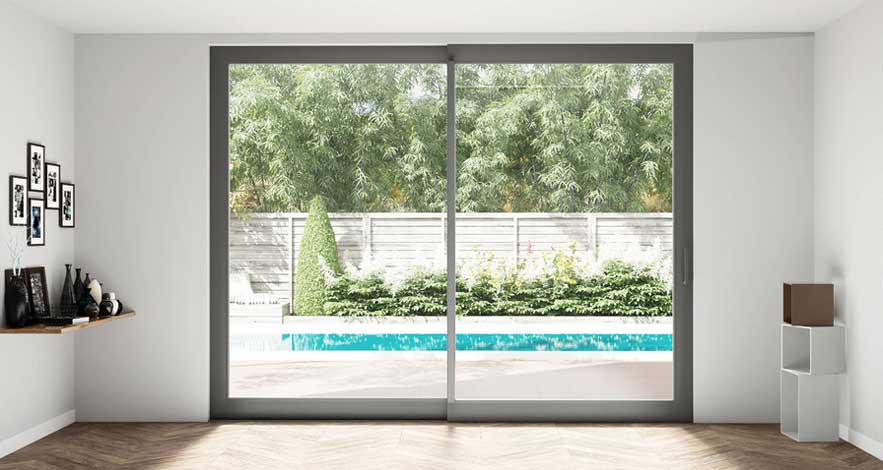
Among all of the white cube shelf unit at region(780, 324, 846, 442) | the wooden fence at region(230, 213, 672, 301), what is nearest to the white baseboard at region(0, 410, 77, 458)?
the wooden fence at region(230, 213, 672, 301)

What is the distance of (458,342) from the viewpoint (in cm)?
827

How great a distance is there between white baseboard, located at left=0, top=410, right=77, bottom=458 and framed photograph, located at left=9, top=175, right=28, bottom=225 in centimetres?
130

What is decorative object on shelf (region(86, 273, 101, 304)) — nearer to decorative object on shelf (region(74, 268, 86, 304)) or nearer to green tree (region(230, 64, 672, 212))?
decorative object on shelf (region(74, 268, 86, 304))

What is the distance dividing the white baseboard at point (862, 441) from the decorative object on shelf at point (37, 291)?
200 inches

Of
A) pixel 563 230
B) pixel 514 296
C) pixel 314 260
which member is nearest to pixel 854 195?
pixel 563 230

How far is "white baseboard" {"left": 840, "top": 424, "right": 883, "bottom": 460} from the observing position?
4.39 m

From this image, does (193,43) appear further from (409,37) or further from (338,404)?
(338,404)

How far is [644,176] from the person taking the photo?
754cm

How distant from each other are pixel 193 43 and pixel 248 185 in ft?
9.49

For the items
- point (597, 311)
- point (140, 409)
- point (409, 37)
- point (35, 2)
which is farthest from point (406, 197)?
point (35, 2)

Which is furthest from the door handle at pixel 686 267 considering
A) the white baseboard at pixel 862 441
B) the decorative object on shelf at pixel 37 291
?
the decorative object on shelf at pixel 37 291

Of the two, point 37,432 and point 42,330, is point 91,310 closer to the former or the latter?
point 42,330

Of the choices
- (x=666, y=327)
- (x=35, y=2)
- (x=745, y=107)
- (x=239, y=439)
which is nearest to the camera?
(x=35, y=2)

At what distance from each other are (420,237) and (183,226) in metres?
3.18
